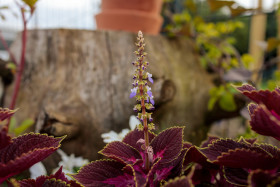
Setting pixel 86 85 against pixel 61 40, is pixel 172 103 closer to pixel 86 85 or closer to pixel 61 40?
pixel 86 85

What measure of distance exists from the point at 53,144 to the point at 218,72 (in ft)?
5.53

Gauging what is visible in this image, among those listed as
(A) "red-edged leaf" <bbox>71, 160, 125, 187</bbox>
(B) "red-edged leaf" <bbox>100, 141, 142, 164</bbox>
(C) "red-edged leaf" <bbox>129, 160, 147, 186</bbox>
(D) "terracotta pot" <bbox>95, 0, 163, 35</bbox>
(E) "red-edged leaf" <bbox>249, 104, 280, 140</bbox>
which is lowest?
(A) "red-edged leaf" <bbox>71, 160, 125, 187</bbox>

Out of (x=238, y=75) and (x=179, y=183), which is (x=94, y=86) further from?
(x=179, y=183)

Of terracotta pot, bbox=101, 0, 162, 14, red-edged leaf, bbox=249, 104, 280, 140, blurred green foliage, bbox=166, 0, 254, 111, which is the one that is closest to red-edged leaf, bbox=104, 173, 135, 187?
red-edged leaf, bbox=249, 104, 280, 140

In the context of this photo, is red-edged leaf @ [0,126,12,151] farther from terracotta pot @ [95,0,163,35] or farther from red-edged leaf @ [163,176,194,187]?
terracotta pot @ [95,0,163,35]

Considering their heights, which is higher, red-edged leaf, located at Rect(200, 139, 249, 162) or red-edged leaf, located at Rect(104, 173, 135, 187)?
red-edged leaf, located at Rect(200, 139, 249, 162)

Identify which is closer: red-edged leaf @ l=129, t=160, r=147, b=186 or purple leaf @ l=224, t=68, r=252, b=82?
red-edged leaf @ l=129, t=160, r=147, b=186

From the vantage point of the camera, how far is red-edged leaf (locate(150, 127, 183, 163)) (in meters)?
0.51

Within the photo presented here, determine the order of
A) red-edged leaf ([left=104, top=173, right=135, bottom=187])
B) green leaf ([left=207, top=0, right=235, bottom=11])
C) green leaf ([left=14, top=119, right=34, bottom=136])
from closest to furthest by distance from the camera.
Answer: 1. red-edged leaf ([left=104, top=173, right=135, bottom=187])
2. green leaf ([left=14, top=119, right=34, bottom=136])
3. green leaf ([left=207, top=0, right=235, bottom=11])

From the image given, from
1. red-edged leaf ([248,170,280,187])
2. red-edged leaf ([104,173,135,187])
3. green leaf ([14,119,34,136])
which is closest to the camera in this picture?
red-edged leaf ([248,170,280,187])

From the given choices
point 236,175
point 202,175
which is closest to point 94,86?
point 202,175

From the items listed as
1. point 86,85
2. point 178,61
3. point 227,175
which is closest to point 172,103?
point 178,61

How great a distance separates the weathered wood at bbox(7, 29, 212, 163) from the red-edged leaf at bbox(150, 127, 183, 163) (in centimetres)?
73

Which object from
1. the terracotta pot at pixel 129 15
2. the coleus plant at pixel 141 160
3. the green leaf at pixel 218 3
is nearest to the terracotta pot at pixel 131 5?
the terracotta pot at pixel 129 15
